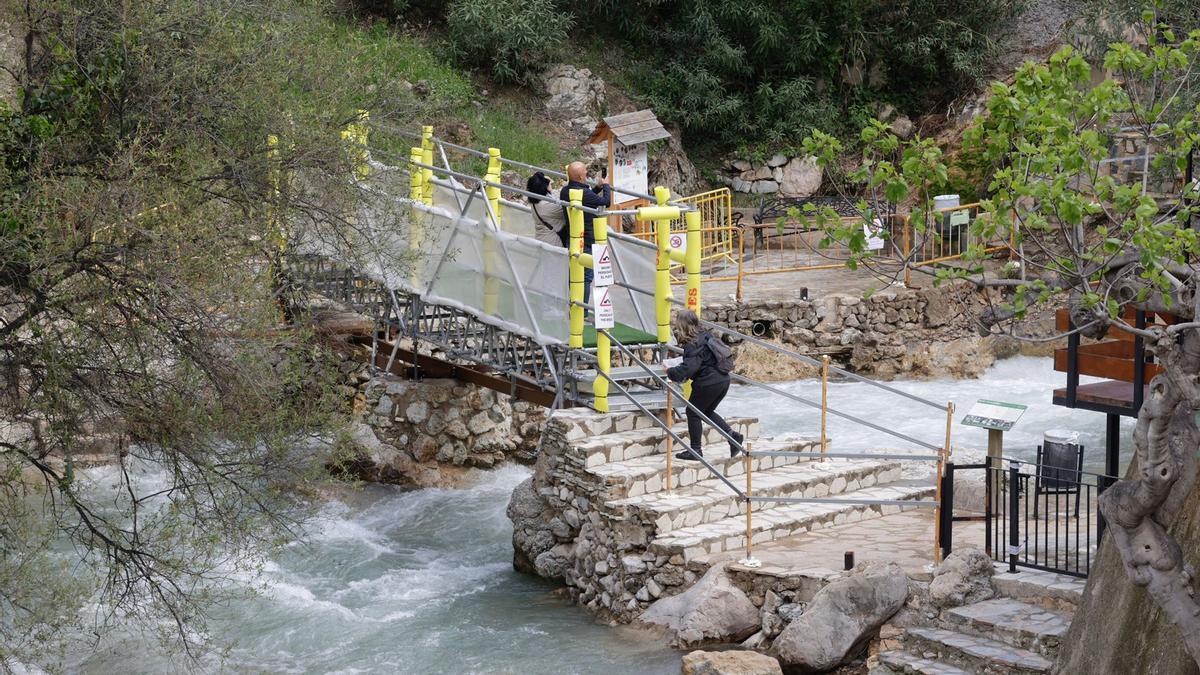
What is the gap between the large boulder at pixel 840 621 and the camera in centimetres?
1078

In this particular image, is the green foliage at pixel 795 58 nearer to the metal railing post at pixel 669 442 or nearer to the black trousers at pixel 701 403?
the metal railing post at pixel 669 442

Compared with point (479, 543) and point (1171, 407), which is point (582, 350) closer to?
point (479, 543)

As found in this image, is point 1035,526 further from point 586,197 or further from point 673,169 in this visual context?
point 673,169

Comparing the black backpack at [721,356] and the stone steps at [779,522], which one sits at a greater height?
the black backpack at [721,356]

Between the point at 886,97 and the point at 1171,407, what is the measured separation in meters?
26.7

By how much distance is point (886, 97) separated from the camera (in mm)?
33969

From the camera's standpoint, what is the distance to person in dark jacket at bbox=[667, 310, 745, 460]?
13.1 meters

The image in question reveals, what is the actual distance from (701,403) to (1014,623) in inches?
156

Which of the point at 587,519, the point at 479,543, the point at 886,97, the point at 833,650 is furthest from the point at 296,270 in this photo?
the point at 886,97

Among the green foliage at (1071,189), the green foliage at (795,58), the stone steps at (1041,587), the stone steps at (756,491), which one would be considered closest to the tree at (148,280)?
the stone steps at (756,491)

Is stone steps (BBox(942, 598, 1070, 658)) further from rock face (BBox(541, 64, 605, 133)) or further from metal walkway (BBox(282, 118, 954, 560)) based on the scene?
rock face (BBox(541, 64, 605, 133))

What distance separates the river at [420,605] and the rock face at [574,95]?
14523 millimetres

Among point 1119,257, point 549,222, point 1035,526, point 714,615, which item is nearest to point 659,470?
point 714,615

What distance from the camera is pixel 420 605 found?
1360 centimetres
